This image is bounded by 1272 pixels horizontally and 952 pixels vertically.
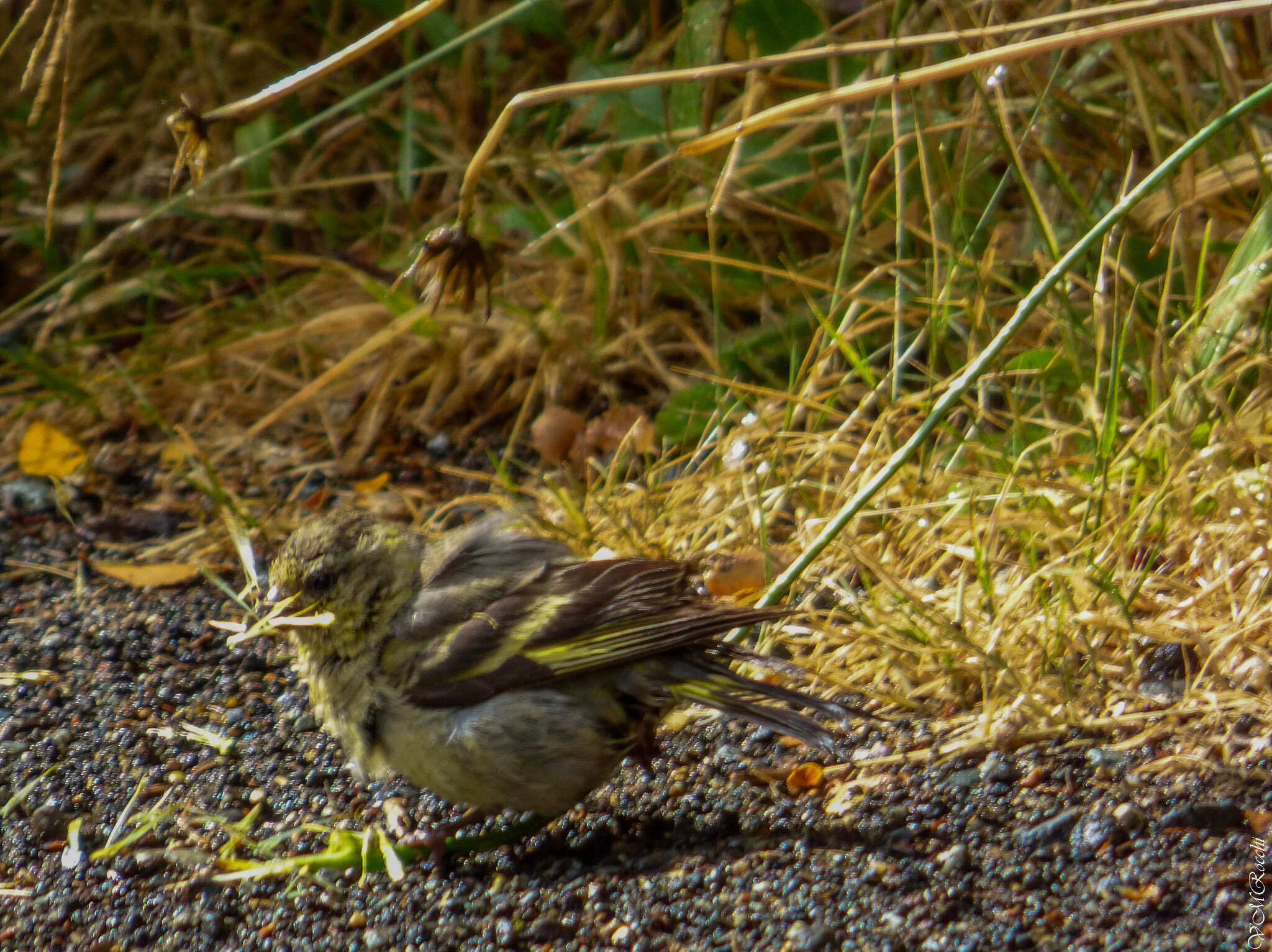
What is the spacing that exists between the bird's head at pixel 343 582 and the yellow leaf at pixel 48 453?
202 cm

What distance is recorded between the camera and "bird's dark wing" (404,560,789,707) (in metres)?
2.47

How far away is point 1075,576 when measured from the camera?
8.68ft

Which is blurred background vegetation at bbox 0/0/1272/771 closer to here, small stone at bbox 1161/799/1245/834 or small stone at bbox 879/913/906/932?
small stone at bbox 1161/799/1245/834

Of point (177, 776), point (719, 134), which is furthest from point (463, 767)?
point (719, 134)

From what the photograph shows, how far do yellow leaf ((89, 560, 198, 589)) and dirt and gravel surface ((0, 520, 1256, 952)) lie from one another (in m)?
0.65

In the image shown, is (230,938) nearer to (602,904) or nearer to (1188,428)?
(602,904)

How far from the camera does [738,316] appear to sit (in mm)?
4461

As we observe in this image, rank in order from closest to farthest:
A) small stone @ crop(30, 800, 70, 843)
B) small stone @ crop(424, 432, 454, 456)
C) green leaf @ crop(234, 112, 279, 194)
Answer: small stone @ crop(30, 800, 70, 843)
small stone @ crop(424, 432, 454, 456)
green leaf @ crop(234, 112, 279, 194)

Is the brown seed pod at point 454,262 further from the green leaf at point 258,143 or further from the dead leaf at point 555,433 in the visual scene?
the green leaf at point 258,143

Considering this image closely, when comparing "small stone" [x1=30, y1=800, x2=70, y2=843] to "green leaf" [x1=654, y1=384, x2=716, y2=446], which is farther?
"green leaf" [x1=654, y1=384, x2=716, y2=446]

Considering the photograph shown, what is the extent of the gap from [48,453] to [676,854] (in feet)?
9.53

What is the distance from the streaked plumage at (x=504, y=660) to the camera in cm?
244

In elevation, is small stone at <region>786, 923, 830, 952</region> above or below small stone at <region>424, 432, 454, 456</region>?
above

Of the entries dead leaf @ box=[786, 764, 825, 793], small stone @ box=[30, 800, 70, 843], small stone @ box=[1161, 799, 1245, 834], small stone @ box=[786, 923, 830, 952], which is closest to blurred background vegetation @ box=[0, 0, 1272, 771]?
small stone @ box=[1161, 799, 1245, 834]
